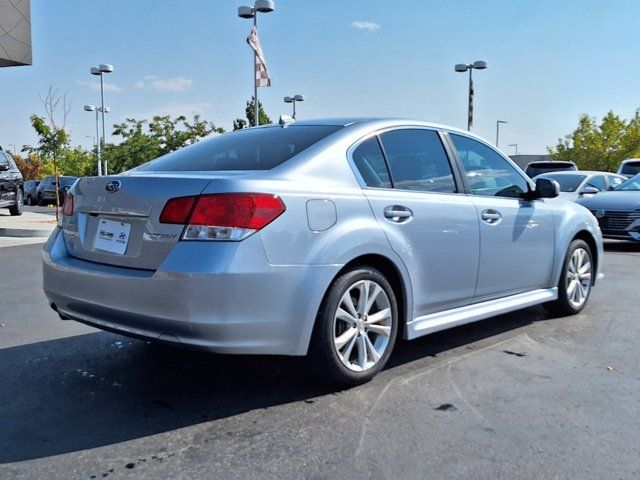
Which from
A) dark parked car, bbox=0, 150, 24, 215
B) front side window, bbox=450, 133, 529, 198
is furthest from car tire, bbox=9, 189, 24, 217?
front side window, bbox=450, 133, 529, 198

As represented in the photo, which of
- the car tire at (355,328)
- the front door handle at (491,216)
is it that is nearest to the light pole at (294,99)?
the front door handle at (491,216)

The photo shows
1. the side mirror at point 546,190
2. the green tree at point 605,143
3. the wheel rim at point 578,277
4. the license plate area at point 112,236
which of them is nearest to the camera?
the license plate area at point 112,236

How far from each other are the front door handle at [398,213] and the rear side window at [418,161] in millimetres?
178

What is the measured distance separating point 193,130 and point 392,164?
1373 inches

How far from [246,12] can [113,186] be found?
1529 centimetres

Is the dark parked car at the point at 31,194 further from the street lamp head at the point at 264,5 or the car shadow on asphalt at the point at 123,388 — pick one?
the car shadow on asphalt at the point at 123,388

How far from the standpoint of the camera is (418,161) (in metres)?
4.08

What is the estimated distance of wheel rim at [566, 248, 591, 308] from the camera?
540 centimetres

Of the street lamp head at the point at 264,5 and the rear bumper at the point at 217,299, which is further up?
the street lamp head at the point at 264,5

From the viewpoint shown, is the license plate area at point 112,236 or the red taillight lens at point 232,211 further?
the license plate area at point 112,236

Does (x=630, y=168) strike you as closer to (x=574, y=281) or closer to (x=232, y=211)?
(x=574, y=281)

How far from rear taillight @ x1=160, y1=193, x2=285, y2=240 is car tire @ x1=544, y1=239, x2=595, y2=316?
3281 mm

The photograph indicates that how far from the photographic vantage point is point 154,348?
14.2 ft

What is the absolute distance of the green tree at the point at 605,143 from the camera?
4722cm
